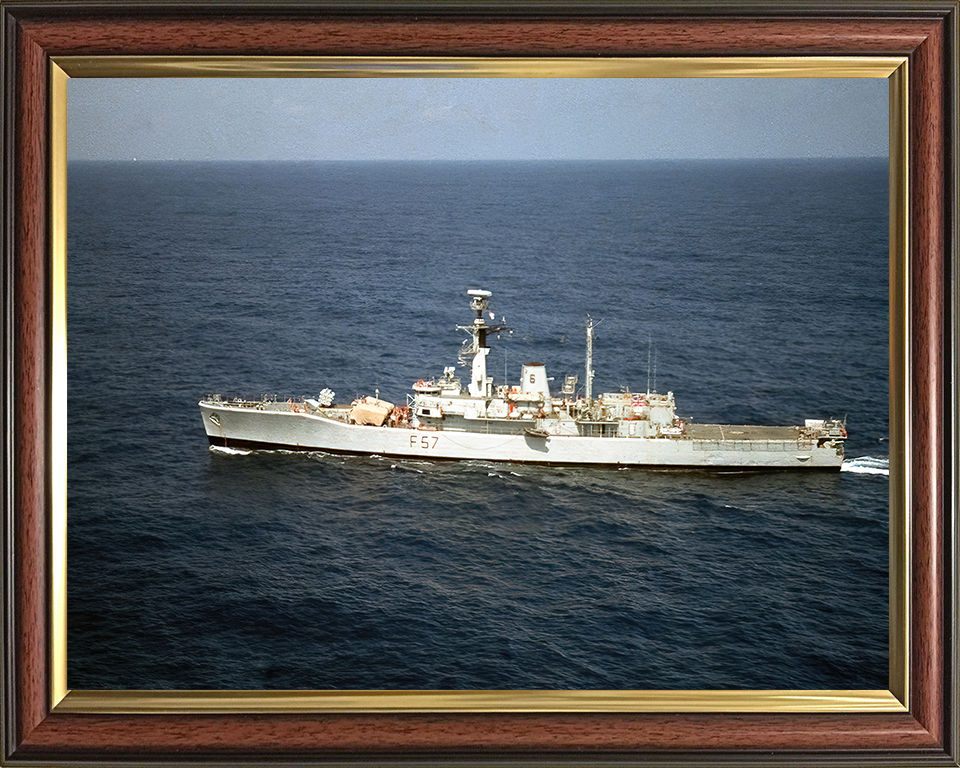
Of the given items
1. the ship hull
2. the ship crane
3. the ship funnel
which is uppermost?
the ship crane

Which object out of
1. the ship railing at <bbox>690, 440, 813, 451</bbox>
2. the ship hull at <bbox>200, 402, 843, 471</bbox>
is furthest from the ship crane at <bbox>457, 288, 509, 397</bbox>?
the ship railing at <bbox>690, 440, 813, 451</bbox>

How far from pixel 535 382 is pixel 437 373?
1821 mm

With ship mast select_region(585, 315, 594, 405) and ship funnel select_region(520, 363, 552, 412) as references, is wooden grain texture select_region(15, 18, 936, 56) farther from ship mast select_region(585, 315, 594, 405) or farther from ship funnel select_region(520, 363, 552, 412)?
ship funnel select_region(520, 363, 552, 412)

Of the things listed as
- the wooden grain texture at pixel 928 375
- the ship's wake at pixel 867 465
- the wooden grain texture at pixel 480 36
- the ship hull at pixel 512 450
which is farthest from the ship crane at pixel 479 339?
the wooden grain texture at pixel 928 375

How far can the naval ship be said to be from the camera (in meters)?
6.71

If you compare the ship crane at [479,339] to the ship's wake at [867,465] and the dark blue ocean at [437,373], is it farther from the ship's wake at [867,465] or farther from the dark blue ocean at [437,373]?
the ship's wake at [867,465]

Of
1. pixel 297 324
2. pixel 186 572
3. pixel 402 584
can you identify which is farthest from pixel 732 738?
pixel 297 324

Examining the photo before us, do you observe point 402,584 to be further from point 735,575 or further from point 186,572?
point 735,575

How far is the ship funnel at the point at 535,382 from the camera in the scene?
25.6 feet

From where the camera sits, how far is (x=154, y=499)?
5586 mm

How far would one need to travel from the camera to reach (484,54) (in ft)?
14.1

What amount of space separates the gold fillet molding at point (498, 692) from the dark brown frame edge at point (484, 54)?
1.7 inches

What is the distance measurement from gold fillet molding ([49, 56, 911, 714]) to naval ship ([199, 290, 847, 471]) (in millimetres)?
1340

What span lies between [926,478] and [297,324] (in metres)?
4.09
